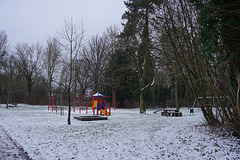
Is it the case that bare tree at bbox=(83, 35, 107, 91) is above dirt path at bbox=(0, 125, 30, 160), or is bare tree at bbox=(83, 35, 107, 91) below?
above

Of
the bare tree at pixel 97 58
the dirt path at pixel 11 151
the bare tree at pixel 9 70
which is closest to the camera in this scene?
the dirt path at pixel 11 151

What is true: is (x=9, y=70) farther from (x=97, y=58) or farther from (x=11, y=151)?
(x=11, y=151)

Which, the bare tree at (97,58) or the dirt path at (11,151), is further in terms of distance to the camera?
the bare tree at (97,58)

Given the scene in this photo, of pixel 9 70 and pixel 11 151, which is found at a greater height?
pixel 9 70

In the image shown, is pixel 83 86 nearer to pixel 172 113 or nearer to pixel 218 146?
pixel 172 113

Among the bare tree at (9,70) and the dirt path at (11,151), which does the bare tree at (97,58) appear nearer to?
the bare tree at (9,70)

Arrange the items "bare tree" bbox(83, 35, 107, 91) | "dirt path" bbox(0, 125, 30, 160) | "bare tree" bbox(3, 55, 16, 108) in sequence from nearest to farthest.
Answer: "dirt path" bbox(0, 125, 30, 160) < "bare tree" bbox(3, 55, 16, 108) < "bare tree" bbox(83, 35, 107, 91)

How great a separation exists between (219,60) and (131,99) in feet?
97.5

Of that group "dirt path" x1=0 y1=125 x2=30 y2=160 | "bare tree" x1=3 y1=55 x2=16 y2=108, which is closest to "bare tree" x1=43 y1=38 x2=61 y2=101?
A: "bare tree" x1=3 y1=55 x2=16 y2=108

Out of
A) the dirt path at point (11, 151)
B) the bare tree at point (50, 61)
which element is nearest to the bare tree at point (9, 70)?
the bare tree at point (50, 61)

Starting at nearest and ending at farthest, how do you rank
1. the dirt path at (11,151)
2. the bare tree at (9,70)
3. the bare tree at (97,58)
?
the dirt path at (11,151), the bare tree at (9,70), the bare tree at (97,58)

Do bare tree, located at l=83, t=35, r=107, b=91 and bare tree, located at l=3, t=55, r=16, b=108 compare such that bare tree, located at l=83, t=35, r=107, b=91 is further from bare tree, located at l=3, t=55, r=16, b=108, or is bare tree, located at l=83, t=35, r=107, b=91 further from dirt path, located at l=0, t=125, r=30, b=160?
dirt path, located at l=0, t=125, r=30, b=160

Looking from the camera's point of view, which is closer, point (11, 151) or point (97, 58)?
point (11, 151)

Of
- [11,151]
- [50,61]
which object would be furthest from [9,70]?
[11,151]
